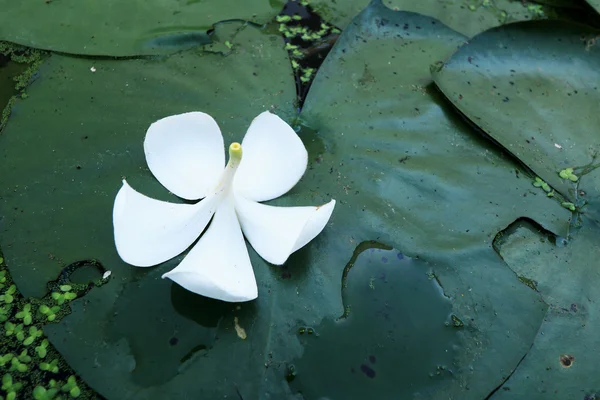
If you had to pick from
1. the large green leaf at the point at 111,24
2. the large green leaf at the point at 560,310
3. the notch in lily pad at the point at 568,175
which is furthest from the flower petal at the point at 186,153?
the notch in lily pad at the point at 568,175

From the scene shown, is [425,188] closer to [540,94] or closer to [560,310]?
[560,310]

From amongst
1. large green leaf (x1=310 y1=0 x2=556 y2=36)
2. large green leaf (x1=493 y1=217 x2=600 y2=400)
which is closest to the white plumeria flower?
large green leaf (x1=493 y1=217 x2=600 y2=400)

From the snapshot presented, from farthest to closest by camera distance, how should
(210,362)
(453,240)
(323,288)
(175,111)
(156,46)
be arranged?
(156,46) → (175,111) → (453,240) → (323,288) → (210,362)

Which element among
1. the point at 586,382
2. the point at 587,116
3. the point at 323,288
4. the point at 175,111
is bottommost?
the point at 586,382

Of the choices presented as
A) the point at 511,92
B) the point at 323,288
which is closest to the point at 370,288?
the point at 323,288

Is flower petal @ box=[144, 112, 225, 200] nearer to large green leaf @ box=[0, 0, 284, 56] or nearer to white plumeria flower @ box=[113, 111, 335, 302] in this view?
white plumeria flower @ box=[113, 111, 335, 302]

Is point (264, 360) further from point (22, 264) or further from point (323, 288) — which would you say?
point (22, 264)

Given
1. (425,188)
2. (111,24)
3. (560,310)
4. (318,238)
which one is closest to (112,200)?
(318,238)
